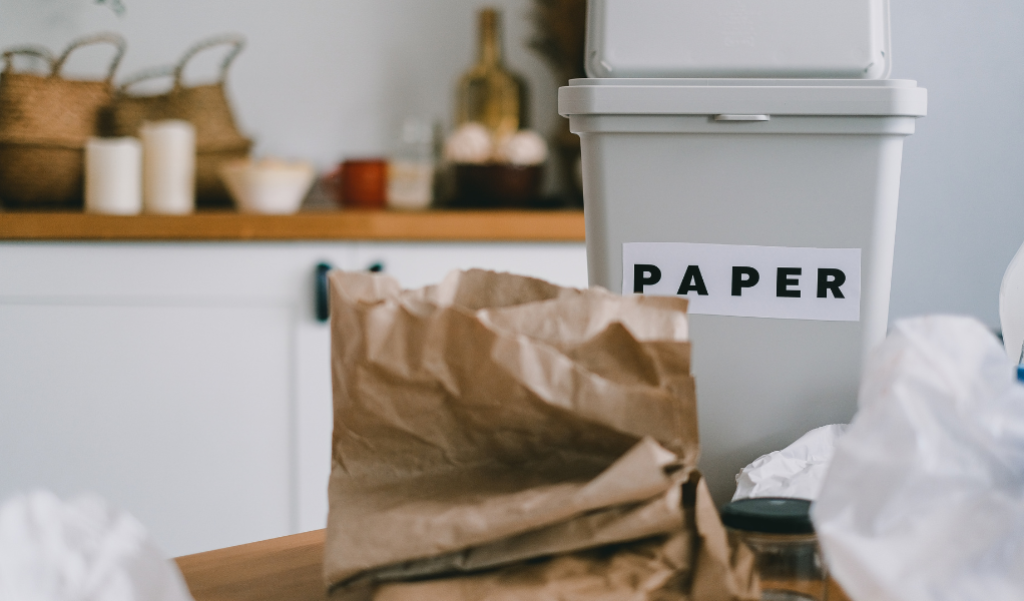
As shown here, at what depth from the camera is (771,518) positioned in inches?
12.9

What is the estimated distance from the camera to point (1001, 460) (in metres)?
0.29

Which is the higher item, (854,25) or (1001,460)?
(854,25)

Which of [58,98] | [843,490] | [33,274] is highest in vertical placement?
[58,98]

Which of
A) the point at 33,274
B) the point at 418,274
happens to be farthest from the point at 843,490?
the point at 33,274

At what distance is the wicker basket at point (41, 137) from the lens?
1405mm

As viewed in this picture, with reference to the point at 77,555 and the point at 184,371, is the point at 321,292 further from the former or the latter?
the point at 77,555

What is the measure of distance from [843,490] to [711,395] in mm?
214

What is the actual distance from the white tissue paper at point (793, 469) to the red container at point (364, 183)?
1232 millimetres

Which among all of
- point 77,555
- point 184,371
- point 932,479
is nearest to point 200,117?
point 184,371

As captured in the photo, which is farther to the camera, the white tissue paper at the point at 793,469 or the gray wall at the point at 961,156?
the gray wall at the point at 961,156

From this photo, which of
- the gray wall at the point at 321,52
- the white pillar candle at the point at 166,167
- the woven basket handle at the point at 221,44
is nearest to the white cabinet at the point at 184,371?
the white pillar candle at the point at 166,167

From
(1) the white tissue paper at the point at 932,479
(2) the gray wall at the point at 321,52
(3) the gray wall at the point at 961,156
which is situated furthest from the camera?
(2) the gray wall at the point at 321,52

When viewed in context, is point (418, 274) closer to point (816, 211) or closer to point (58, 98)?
point (58, 98)

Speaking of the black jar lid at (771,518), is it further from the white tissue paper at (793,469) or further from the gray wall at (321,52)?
the gray wall at (321,52)
